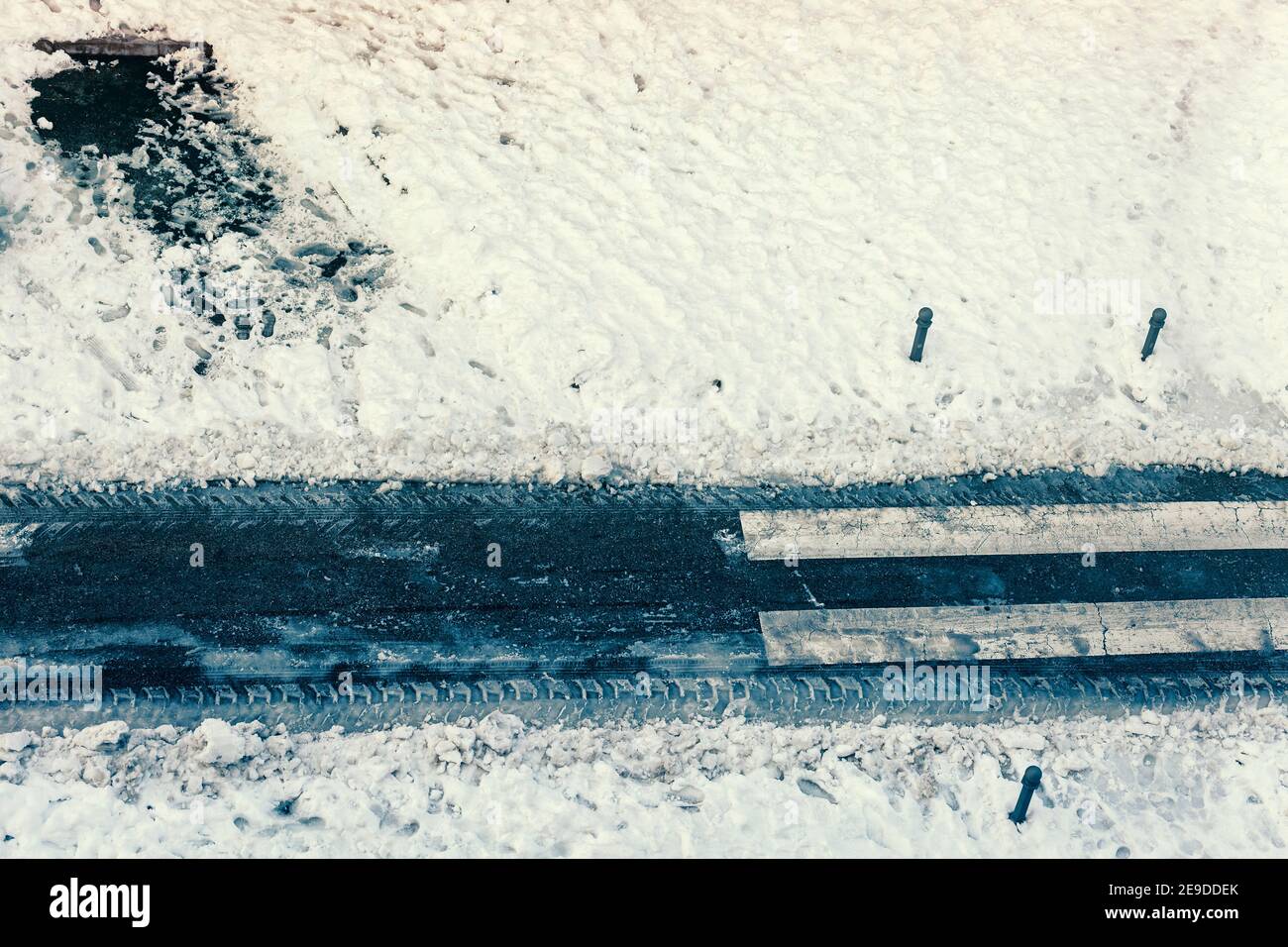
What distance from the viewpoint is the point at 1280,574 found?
8.94 metres

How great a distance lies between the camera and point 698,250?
11148mm

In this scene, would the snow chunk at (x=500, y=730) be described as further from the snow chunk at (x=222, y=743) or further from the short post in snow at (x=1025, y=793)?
the short post in snow at (x=1025, y=793)

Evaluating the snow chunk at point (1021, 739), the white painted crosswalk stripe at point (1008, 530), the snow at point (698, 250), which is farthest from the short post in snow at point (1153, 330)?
the snow chunk at point (1021, 739)

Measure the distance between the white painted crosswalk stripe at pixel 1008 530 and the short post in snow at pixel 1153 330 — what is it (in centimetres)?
191

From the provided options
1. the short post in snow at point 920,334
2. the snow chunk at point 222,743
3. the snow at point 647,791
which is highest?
the short post in snow at point 920,334

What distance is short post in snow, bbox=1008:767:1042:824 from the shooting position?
22.9 feet

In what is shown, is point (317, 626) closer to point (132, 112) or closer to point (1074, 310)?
point (132, 112)

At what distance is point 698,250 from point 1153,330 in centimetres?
472

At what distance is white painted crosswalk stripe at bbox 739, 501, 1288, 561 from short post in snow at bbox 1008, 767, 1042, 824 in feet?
7.47

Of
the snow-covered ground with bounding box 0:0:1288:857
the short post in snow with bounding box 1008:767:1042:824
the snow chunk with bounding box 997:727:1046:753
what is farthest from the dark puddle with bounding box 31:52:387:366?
the short post in snow with bounding box 1008:767:1042:824

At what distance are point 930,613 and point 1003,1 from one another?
9467 millimetres

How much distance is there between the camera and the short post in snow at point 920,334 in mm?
10062

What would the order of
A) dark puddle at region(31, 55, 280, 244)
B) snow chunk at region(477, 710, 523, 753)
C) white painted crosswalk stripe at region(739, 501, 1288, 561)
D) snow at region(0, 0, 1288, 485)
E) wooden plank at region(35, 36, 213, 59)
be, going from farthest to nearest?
wooden plank at region(35, 36, 213, 59), dark puddle at region(31, 55, 280, 244), snow at region(0, 0, 1288, 485), white painted crosswalk stripe at region(739, 501, 1288, 561), snow chunk at region(477, 710, 523, 753)

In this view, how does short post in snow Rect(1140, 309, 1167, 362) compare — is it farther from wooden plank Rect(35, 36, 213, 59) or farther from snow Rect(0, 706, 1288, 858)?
wooden plank Rect(35, 36, 213, 59)
